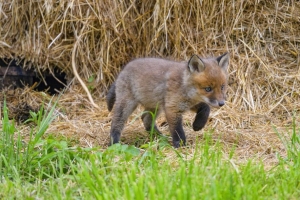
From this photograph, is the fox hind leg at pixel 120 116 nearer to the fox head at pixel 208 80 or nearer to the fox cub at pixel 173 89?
the fox cub at pixel 173 89

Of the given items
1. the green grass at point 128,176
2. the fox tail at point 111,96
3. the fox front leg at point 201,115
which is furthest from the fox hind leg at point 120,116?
the green grass at point 128,176

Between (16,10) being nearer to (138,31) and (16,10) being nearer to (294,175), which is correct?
(138,31)

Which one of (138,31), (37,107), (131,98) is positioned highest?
(138,31)

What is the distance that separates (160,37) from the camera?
7312 millimetres

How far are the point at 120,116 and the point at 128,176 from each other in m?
2.04

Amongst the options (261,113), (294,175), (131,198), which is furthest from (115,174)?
(261,113)

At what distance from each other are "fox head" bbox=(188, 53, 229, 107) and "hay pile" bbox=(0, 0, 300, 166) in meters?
1.50

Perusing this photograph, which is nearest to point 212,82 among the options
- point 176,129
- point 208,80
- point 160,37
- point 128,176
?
point 208,80

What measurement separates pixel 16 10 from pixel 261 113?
3.41 meters

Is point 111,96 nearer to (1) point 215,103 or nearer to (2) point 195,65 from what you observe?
(2) point 195,65

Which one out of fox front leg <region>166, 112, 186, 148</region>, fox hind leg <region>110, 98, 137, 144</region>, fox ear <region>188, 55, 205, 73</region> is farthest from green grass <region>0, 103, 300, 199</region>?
fox ear <region>188, 55, 205, 73</region>

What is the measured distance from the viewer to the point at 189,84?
554 centimetres

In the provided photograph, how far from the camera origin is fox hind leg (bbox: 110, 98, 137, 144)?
19.2 feet

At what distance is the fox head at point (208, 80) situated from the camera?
5398 mm
